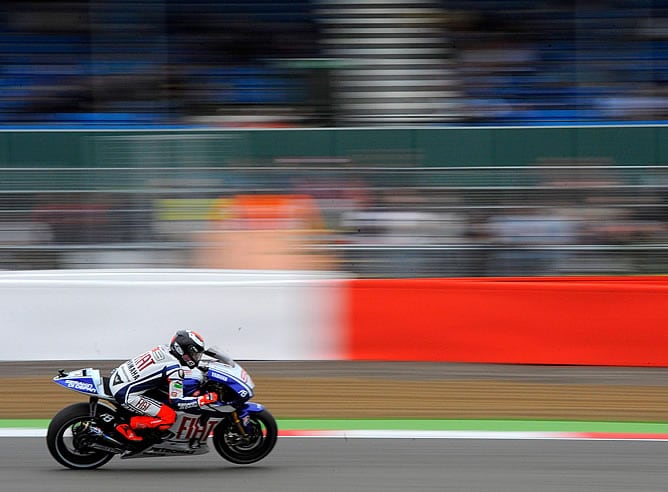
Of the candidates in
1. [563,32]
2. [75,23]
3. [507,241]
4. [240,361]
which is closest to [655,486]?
[507,241]

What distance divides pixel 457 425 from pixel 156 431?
103 inches

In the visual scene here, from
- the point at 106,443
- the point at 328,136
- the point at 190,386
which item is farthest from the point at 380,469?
the point at 328,136

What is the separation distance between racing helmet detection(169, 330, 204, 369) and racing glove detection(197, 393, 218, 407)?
19 cm

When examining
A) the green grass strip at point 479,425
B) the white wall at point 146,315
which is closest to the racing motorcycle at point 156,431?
the green grass strip at point 479,425

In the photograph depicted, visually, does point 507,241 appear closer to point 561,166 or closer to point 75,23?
point 561,166

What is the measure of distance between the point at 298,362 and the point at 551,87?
563 cm

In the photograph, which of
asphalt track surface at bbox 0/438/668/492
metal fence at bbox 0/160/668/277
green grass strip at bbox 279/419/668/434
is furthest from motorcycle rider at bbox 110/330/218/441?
metal fence at bbox 0/160/668/277

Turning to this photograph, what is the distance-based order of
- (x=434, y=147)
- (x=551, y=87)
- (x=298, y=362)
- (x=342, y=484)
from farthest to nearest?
(x=551, y=87) → (x=434, y=147) → (x=298, y=362) → (x=342, y=484)

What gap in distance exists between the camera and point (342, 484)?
6.08m

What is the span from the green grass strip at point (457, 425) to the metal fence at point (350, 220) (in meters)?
2.18

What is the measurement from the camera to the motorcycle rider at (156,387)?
612cm

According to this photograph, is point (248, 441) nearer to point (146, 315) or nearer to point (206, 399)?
point (206, 399)

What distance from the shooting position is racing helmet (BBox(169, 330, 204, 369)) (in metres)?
6.08

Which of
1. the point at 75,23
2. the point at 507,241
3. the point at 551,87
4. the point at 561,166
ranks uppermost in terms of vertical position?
the point at 75,23
